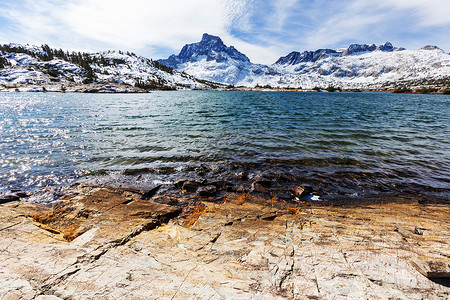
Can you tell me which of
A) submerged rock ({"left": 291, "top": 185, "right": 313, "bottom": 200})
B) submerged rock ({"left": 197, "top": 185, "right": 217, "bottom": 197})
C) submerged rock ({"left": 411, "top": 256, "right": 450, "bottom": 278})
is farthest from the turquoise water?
submerged rock ({"left": 411, "top": 256, "right": 450, "bottom": 278})

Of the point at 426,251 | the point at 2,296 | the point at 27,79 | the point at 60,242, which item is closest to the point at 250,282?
the point at 2,296

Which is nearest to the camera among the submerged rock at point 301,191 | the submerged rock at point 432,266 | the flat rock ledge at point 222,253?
the flat rock ledge at point 222,253

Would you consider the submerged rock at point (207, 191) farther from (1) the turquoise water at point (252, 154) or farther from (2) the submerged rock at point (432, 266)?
(2) the submerged rock at point (432, 266)

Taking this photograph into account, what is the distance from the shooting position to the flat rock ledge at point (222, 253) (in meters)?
3.59

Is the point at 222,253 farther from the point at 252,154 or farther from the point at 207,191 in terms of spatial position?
the point at 252,154

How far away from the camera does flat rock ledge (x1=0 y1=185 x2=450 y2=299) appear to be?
359 cm

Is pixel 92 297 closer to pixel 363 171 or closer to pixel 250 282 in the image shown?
pixel 250 282

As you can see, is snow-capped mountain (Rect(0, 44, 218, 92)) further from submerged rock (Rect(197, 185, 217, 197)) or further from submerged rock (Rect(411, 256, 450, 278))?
submerged rock (Rect(411, 256, 450, 278))

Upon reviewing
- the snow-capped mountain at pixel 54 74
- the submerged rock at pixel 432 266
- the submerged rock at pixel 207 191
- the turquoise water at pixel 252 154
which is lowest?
the submerged rock at pixel 207 191

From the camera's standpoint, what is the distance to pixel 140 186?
34.1 feet

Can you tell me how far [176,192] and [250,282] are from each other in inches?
268

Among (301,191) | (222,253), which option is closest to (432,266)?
(222,253)

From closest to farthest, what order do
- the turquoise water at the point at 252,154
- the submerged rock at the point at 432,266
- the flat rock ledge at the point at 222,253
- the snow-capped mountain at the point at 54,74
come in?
the flat rock ledge at the point at 222,253 → the submerged rock at the point at 432,266 → the turquoise water at the point at 252,154 → the snow-capped mountain at the point at 54,74

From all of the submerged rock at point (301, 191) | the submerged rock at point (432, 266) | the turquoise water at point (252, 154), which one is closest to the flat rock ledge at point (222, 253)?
the submerged rock at point (432, 266)
